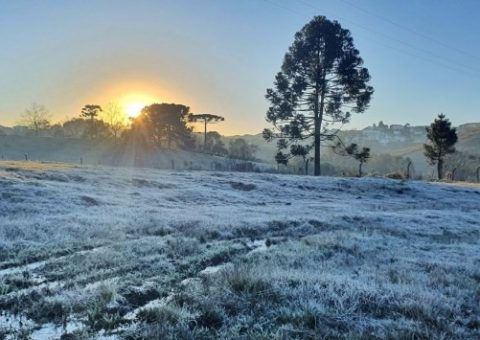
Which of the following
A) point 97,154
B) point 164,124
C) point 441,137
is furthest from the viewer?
point 164,124

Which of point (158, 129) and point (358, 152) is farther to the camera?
point (158, 129)

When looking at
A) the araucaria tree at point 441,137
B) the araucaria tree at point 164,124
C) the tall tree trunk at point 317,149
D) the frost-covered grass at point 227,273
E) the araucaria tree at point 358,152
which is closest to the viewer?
the frost-covered grass at point 227,273

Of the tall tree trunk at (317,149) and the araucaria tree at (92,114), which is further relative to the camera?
the araucaria tree at (92,114)

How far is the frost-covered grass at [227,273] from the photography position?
5254mm

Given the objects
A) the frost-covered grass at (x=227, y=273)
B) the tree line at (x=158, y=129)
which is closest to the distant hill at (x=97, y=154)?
the tree line at (x=158, y=129)

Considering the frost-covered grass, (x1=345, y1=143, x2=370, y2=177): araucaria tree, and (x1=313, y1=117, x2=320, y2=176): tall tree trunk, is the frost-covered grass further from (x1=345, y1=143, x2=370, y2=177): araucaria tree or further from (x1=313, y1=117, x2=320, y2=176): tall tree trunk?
(x1=345, y1=143, x2=370, y2=177): araucaria tree

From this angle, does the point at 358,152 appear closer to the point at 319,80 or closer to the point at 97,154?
the point at 319,80

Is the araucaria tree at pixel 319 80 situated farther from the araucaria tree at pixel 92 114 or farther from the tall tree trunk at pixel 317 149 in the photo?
the araucaria tree at pixel 92 114

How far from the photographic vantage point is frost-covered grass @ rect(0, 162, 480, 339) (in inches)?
207

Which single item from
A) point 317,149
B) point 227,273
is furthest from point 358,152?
point 227,273

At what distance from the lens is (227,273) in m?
7.39

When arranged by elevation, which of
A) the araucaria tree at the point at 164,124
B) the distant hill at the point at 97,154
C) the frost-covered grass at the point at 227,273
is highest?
the araucaria tree at the point at 164,124

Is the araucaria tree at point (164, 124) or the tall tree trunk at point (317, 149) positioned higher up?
the araucaria tree at point (164, 124)

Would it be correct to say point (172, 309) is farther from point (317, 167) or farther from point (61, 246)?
point (317, 167)
